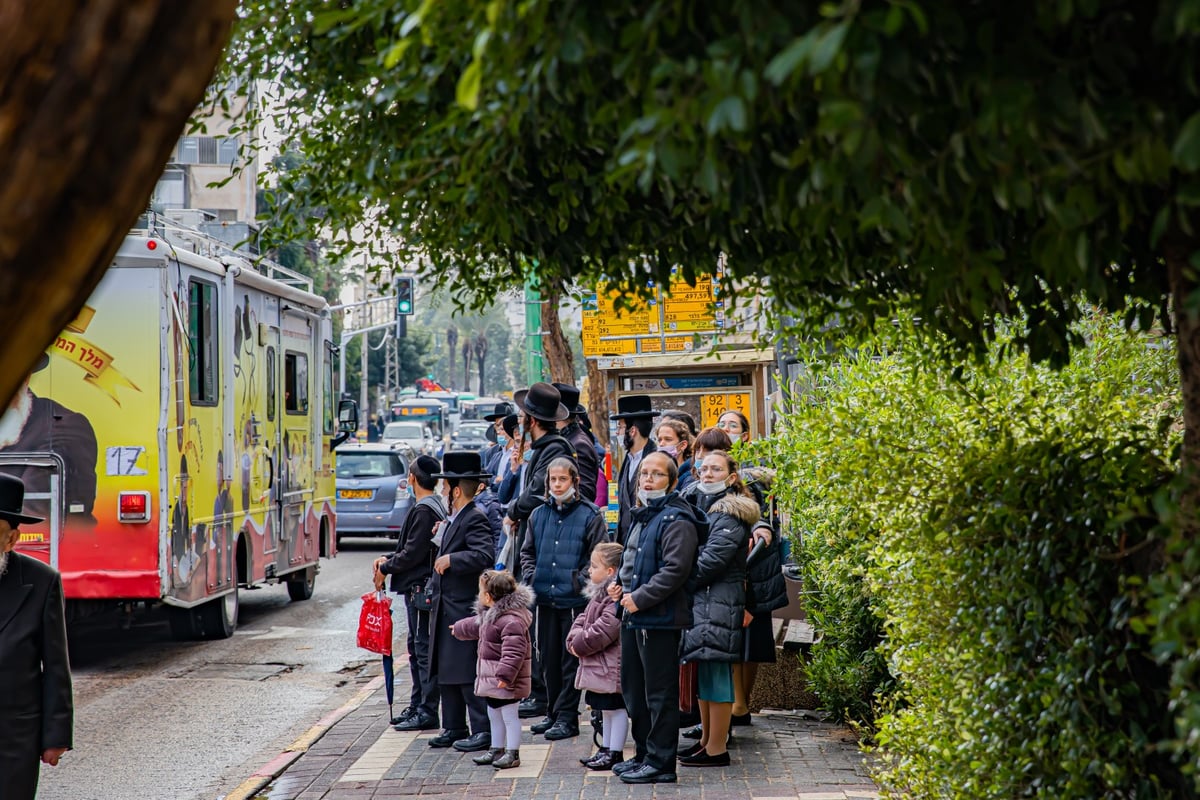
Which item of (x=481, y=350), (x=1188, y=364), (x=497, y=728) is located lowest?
(x=497, y=728)

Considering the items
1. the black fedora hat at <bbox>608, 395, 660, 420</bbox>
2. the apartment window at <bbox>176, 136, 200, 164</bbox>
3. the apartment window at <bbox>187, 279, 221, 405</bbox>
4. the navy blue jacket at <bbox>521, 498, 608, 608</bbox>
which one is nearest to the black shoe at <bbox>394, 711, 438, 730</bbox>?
the navy blue jacket at <bbox>521, 498, 608, 608</bbox>

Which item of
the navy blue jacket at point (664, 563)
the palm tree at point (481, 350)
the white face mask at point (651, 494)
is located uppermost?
the palm tree at point (481, 350)

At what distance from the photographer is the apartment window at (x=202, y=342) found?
1247 cm

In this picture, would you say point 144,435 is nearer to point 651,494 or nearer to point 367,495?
point 651,494

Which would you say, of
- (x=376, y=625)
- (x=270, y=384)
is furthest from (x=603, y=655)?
(x=270, y=384)

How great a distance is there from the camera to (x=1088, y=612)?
374 centimetres

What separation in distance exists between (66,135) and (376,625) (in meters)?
7.42

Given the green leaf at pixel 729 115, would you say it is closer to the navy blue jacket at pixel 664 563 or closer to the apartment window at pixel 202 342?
the navy blue jacket at pixel 664 563

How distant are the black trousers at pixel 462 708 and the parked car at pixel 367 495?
51.9 ft

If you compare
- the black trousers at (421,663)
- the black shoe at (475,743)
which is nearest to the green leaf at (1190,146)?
the black shoe at (475,743)

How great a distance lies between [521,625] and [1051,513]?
14.9ft

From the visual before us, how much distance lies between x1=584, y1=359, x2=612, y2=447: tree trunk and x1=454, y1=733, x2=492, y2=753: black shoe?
48.9 ft

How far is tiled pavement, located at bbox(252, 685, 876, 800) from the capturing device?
7.28 metres

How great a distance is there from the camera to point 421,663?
9.33 meters
